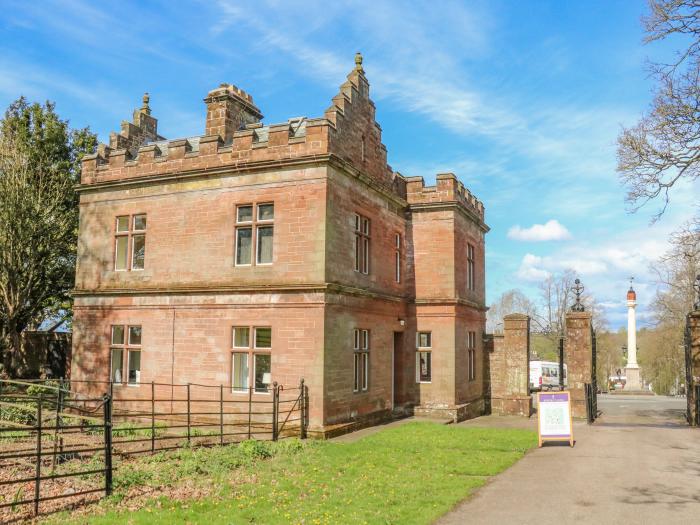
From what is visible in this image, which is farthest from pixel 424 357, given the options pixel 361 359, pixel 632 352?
pixel 632 352

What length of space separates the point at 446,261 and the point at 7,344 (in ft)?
61.2

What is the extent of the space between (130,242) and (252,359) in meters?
6.52

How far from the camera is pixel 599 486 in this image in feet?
34.7

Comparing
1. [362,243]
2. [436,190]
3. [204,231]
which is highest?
[436,190]

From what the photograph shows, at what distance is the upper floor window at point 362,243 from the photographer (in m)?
19.3

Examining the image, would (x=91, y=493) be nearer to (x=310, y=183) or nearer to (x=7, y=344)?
(x=310, y=183)

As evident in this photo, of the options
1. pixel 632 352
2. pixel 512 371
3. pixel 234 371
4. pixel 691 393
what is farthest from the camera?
pixel 632 352

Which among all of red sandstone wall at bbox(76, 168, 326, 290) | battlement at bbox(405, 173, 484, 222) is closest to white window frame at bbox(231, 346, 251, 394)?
red sandstone wall at bbox(76, 168, 326, 290)

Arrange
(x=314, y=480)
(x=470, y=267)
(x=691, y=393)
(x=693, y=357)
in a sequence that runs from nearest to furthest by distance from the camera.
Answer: (x=314, y=480) → (x=693, y=357) → (x=691, y=393) → (x=470, y=267)

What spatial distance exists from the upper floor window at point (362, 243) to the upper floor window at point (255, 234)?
299 cm

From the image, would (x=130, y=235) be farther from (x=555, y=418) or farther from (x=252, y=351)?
(x=555, y=418)

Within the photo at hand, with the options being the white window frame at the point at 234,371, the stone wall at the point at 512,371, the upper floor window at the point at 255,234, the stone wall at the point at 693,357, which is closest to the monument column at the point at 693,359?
the stone wall at the point at 693,357

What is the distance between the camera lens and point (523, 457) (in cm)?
1367

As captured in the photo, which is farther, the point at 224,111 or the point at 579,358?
the point at 579,358
